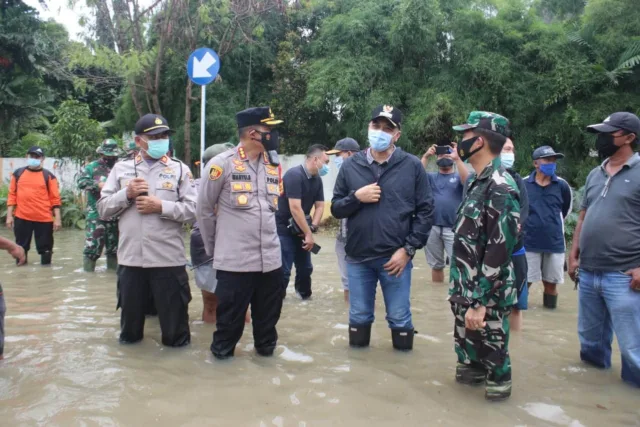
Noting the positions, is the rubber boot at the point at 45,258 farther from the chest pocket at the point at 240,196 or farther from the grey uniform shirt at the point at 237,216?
the chest pocket at the point at 240,196

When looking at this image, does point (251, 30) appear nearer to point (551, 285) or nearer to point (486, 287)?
point (551, 285)

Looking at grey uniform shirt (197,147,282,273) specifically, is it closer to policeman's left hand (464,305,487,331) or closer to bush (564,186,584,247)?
policeman's left hand (464,305,487,331)

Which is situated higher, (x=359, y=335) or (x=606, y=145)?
(x=606, y=145)

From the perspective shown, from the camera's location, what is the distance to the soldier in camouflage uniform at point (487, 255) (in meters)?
3.56

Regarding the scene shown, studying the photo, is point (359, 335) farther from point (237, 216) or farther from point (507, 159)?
point (507, 159)

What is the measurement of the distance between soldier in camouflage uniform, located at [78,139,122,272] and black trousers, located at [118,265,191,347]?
330 cm

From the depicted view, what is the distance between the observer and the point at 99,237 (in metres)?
8.08

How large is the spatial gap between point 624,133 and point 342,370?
8.85 feet

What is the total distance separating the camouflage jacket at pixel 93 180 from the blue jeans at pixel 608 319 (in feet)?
20.7

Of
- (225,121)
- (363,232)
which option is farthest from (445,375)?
(225,121)

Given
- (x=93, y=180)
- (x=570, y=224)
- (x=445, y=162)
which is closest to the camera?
(x=445, y=162)

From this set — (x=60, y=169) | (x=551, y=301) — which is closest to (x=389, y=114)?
(x=551, y=301)

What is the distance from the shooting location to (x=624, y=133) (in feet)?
13.0

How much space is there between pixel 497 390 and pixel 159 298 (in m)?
2.75
